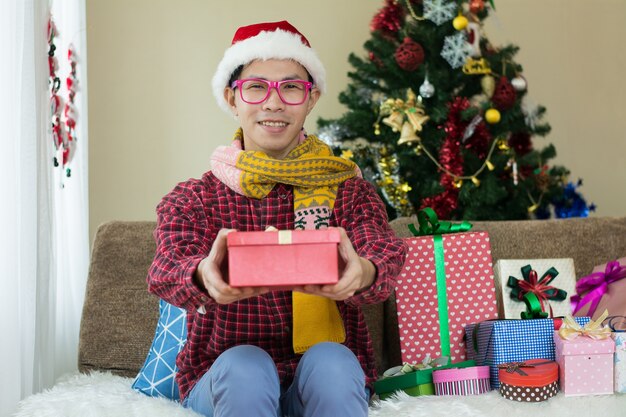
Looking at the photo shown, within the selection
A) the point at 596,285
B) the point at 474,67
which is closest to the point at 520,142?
the point at 474,67

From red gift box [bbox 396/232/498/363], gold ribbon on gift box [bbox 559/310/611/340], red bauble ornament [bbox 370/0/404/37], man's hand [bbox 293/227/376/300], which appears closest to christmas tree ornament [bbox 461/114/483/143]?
red bauble ornament [bbox 370/0/404/37]

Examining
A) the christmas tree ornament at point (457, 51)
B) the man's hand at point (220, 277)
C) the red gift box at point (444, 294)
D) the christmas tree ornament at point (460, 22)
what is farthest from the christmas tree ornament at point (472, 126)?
the man's hand at point (220, 277)

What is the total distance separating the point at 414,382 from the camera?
1.83 metres

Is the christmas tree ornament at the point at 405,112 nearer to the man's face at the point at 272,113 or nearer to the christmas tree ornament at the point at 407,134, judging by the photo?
the christmas tree ornament at the point at 407,134

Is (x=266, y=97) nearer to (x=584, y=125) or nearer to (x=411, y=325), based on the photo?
(x=411, y=325)

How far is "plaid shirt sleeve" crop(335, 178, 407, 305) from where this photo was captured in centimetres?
151

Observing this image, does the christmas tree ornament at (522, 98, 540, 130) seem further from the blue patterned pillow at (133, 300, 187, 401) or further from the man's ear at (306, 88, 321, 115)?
the blue patterned pillow at (133, 300, 187, 401)

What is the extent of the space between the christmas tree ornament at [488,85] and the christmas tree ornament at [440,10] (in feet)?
0.86

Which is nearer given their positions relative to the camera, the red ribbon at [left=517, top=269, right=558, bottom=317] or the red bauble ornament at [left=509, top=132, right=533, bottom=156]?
the red ribbon at [left=517, top=269, right=558, bottom=317]

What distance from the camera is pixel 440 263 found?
1999 millimetres

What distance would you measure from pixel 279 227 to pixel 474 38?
152cm

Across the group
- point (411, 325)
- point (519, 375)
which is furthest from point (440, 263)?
point (519, 375)

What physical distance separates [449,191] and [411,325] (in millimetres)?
1044

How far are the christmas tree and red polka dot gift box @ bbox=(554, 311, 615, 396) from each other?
1.15m
